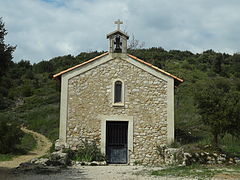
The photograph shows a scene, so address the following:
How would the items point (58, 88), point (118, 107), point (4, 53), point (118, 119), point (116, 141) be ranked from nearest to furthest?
point (4, 53), point (118, 119), point (118, 107), point (116, 141), point (58, 88)

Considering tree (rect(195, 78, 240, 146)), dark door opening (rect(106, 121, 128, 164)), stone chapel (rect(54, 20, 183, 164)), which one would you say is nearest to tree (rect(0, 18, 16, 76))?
stone chapel (rect(54, 20, 183, 164))

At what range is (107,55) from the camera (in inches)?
562

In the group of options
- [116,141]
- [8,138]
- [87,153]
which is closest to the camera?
[87,153]

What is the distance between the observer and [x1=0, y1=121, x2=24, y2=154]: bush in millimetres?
17578

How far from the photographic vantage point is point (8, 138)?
17.6 metres

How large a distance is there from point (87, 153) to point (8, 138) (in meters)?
6.51

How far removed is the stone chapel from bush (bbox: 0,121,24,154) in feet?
18.0

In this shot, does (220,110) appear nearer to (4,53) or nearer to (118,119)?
(118,119)

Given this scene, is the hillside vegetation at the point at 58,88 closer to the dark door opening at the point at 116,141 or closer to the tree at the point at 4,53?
the dark door opening at the point at 116,141

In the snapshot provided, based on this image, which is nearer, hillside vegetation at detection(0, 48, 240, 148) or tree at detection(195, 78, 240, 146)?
tree at detection(195, 78, 240, 146)

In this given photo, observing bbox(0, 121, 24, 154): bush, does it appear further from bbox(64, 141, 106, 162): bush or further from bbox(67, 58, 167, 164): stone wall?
bbox(64, 141, 106, 162): bush

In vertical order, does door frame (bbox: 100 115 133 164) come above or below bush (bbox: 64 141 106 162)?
above

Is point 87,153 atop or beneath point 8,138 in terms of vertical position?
beneath

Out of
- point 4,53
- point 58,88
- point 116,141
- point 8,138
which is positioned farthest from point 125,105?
point 58,88
